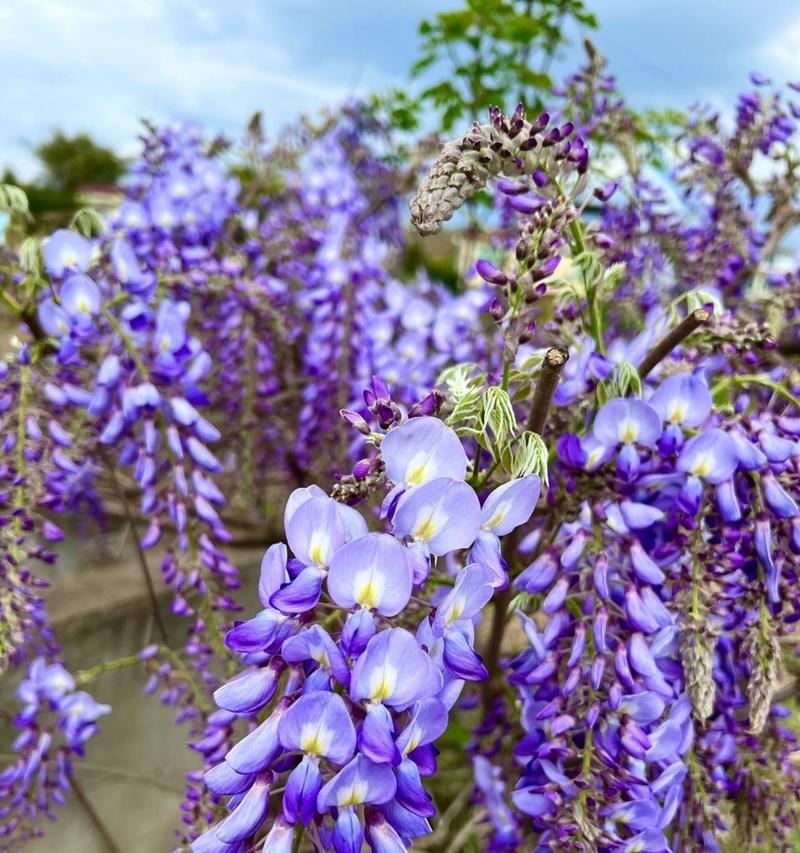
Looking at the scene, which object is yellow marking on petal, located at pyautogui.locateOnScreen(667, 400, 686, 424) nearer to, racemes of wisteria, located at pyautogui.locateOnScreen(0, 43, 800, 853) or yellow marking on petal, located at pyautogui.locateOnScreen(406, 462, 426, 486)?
racemes of wisteria, located at pyautogui.locateOnScreen(0, 43, 800, 853)

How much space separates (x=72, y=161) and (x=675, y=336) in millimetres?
27126

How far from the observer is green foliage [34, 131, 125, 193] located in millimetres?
22658

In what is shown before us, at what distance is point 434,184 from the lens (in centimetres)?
53

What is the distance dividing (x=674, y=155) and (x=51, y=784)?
5.54 feet

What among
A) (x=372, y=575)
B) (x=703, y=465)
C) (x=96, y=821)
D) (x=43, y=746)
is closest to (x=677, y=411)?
(x=703, y=465)

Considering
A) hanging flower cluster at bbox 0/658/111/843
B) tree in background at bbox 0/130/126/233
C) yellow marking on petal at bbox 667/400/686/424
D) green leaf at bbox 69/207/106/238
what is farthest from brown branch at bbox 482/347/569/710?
tree in background at bbox 0/130/126/233

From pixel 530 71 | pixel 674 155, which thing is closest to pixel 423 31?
pixel 530 71

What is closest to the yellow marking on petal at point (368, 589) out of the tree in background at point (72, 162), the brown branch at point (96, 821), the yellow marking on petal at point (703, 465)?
the yellow marking on petal at point (703, 465)

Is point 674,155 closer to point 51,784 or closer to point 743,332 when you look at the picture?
point 743,332

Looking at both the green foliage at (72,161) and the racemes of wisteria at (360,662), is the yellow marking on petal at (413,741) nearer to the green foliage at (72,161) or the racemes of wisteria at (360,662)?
the racemes of wisteria at (360,662)

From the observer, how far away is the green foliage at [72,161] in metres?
22.7

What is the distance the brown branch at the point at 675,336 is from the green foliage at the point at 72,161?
2347 centimetres

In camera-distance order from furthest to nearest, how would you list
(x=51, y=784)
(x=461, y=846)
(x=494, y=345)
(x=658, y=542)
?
1. (x=494, y=345)
2. (x=461, y=846)
3. (x=51, y=784)
4. (x=658, y=542)

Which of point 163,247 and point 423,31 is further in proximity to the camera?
point 423,31
